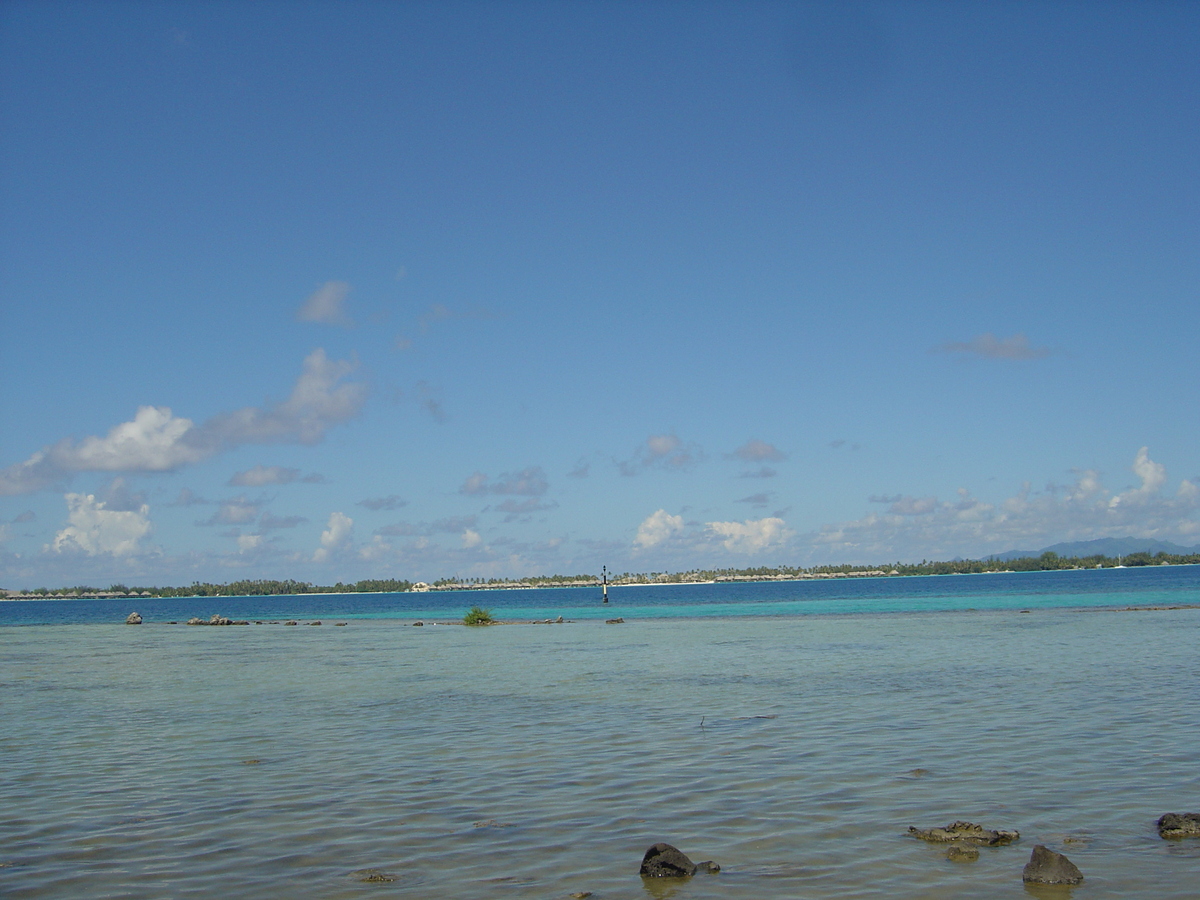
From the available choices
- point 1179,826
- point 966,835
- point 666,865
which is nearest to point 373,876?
point 666,865

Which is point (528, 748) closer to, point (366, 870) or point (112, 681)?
point (366, 870)

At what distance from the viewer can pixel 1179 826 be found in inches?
483

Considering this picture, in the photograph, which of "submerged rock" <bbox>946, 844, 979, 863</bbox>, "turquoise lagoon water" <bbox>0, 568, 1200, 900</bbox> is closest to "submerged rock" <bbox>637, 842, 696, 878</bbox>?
"turquoise lagoon water" <bbox>0, 568, 1200, 900</bbox>

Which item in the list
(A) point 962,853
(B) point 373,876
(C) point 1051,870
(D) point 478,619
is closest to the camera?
(C) point 1051,870

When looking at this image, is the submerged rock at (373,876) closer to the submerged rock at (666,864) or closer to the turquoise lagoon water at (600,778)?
the turquoise lagoon water at (600,778)

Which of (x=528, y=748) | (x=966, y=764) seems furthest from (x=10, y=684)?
(x=966, y=764)

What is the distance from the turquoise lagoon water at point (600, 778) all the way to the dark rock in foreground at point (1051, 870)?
7.5 inches

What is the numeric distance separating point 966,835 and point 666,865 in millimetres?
4310

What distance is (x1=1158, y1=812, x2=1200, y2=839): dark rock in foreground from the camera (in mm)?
12164

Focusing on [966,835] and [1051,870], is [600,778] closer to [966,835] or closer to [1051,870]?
[966,835]

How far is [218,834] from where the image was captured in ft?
44.0

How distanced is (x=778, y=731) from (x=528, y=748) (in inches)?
229

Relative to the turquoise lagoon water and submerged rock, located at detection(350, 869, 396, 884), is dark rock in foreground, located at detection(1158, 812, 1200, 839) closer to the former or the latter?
the turquoise lagoon water

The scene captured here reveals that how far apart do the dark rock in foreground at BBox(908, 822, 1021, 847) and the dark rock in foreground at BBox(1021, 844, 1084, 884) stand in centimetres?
138
